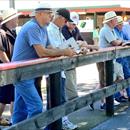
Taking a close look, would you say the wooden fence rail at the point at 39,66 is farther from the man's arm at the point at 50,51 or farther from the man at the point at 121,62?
the man at the point at 121,62

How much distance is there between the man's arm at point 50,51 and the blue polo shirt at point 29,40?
66 millimetres

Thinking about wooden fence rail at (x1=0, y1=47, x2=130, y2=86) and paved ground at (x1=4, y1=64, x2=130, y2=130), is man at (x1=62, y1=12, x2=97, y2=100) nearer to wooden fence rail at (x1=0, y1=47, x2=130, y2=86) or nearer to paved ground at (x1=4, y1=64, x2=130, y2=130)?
wooden fence rail at (x1=0, y1=47, x2=130, y2=86)

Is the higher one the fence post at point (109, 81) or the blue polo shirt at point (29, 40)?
the blue polo shirt at point (29, 40)

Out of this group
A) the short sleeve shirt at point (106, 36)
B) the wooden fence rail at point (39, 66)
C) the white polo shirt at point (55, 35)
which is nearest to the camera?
the wooden fence rail at point (39, 66)

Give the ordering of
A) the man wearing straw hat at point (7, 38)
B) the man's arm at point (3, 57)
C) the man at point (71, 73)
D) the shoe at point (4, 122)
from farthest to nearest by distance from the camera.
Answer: the shoe at point (4, 122) < the man at point (71, 73) < the man wearing straw hat at point (7, 38) < the man's arm at point (3, 57)

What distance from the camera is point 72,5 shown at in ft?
123

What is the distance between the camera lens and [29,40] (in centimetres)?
524

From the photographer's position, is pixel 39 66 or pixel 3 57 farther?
pixel 3 57

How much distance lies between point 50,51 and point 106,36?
2801 mm

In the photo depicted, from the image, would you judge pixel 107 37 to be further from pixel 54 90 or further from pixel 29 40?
pixel 29 40

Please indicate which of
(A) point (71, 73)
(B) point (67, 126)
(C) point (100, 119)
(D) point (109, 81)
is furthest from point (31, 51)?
(D) point (109, 81)

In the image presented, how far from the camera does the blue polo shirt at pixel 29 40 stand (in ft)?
17.1

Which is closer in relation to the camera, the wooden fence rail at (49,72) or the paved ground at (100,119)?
the wooden fence rail at (49,72)

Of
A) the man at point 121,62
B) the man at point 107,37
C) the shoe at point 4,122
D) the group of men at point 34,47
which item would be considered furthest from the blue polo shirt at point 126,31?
the shoe at point 4,122
